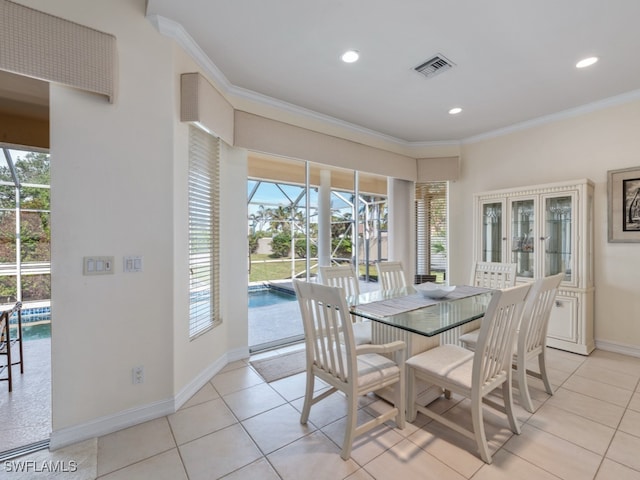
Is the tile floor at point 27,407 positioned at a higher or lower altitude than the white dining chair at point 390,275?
lower

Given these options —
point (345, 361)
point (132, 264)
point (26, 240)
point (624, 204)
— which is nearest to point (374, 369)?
point (345, 361)

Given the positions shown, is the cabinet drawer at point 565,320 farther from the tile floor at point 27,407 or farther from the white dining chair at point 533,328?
the tile floor at point 27,407

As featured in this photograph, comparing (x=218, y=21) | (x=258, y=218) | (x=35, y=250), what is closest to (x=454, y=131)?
(x=258, y=218)

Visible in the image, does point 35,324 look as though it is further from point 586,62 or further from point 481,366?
point 586,62

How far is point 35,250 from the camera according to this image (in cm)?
395

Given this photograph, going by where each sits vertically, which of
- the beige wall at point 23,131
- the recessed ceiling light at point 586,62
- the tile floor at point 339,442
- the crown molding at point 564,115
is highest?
the recessed ceiling light at point 586,62

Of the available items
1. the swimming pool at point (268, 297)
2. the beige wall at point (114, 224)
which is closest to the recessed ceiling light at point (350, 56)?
the beige wall at point (114, 224)

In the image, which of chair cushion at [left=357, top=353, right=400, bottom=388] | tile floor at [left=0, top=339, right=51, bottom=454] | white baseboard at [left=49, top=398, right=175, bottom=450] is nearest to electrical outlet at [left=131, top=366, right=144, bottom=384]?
white baseboard at [left=49, top=398, right=175, bottom=450]

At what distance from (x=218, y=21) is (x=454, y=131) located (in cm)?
325

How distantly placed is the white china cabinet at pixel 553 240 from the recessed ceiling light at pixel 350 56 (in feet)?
8.22

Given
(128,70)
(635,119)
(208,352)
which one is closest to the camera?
(128,70)

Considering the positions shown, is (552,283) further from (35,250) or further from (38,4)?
(35,250)

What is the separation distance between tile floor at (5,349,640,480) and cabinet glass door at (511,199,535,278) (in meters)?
1.52
